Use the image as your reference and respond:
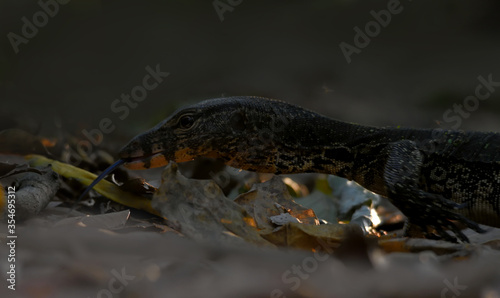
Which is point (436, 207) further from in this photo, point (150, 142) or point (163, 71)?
point (163, 71)

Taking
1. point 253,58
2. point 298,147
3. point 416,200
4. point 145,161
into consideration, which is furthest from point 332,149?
point 253,58

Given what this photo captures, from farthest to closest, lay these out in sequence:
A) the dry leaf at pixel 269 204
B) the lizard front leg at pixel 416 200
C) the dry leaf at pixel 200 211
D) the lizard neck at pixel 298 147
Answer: the lizard neck at pixel 298 147 → the lizard front leg at pixel 416 200 → the dry leaf at pixel 269 204 → the dry leaf at pixel 200 211

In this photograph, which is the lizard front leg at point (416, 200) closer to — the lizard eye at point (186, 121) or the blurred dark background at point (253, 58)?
the lizard eye at point (186, 121)

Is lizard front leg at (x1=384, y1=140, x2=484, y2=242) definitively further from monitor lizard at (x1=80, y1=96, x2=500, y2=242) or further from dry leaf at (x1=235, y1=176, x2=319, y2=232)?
dry leaf at (x1=235, y1=176, x2=319, y2=232)

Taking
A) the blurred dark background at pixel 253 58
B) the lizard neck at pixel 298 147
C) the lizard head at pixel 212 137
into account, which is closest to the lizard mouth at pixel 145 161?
the lizard head at pixel 212 137

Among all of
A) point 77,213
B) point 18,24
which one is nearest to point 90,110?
point 18,24

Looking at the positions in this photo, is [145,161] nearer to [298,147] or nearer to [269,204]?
[269,204]

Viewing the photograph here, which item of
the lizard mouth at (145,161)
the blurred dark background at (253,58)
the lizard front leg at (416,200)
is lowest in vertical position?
the lizard mouth at (145,161)
